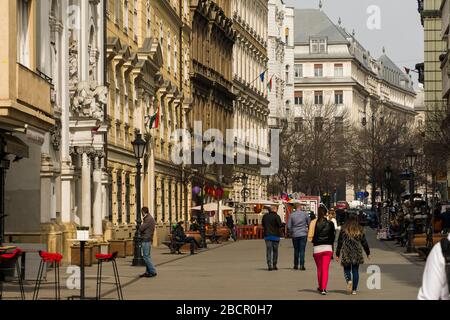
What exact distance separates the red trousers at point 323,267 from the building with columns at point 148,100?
Answer: 20.7 meters

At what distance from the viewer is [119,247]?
142 ft

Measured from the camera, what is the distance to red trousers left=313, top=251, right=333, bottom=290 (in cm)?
2562

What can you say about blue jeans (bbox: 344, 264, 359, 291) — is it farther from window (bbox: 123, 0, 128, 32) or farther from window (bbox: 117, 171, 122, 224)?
window (bbox: 123, 0, 128, 32)

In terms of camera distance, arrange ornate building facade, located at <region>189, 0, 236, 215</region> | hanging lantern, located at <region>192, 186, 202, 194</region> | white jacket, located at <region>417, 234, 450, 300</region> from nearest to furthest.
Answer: white jacket, located at <region>417, 234, 450, 300</region>
hanging lantern, located at <region>192, 186, 202, 194</region>
ornate building facade, located at <region>189, 0, 236, 215</region>

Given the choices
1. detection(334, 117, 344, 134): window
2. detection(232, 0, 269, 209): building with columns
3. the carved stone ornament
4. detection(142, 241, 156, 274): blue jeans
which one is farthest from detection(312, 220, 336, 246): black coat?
detection(334, 117, 344, 134): window

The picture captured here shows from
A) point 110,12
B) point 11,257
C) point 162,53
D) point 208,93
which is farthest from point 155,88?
point 11,257

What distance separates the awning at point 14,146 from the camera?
28.0 metres

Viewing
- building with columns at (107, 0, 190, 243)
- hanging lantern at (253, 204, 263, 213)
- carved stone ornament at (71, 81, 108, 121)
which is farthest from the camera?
hanging lantern at (253, 204, 263, 213)

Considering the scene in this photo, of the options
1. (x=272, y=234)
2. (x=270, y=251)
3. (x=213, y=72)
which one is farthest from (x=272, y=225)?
(x=213, y=72)

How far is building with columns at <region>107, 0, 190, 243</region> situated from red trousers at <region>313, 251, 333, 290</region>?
2070 cm

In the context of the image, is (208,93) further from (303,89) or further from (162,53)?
(303,89)

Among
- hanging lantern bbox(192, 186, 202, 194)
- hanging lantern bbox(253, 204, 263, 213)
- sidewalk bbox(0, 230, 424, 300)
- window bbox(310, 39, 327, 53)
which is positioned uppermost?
window bbox(310, 39, 327, 53)

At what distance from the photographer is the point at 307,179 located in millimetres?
107375

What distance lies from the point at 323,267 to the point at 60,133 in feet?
46.5
